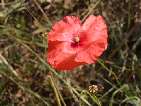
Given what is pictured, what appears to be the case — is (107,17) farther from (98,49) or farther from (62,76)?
(98,49)

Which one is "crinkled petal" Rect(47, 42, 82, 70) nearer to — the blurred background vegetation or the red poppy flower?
the red poppy flower


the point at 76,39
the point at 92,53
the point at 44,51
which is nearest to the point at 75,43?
the point at 76,39

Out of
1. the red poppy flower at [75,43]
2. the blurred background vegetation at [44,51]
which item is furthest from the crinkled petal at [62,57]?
the blurred background vegetation at [44,51]

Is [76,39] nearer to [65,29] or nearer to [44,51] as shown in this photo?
[65,29]

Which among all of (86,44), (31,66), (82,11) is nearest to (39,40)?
(31,66)

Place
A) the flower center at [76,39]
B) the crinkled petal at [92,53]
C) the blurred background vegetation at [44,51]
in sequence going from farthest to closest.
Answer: the blurred background vegetation at [44,51], the flower center at [76,39], the crinkled petal at [92,53]

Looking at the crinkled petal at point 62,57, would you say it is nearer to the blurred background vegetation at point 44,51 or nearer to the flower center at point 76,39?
the flower center at point 76,39

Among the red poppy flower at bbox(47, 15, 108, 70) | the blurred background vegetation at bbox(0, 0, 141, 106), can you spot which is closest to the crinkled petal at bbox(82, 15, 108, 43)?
the red poppy flower at bbox(47, 15, 108, 70)
